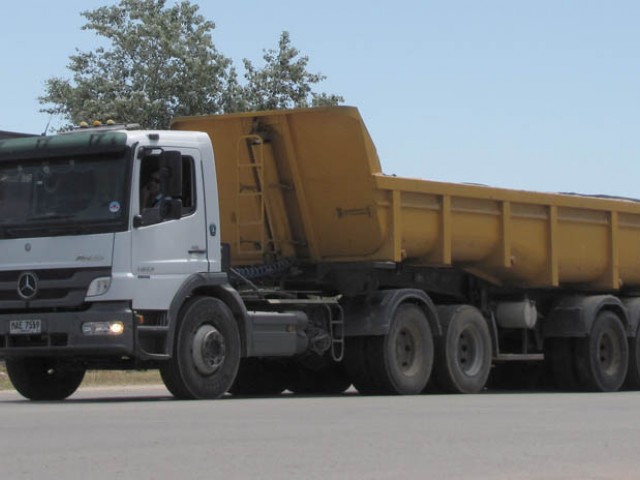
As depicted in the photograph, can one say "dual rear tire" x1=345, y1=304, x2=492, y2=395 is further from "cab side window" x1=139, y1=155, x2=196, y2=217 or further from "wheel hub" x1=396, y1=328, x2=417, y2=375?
"cab side window" x1=139, y1=155, x2=196, y2=217

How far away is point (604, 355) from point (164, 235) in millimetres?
8266

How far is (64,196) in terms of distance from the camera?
53.4 feet

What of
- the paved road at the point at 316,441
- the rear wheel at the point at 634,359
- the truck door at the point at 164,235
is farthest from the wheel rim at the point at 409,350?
the rear wheel at the point at 634,359

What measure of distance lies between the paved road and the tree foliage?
30.2 meters

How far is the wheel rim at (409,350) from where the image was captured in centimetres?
1903

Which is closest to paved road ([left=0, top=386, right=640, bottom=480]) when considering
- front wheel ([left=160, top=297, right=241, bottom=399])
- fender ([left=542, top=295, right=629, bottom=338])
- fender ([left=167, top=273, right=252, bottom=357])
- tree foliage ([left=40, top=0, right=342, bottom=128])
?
front wheel ([left=160, top=297, right=241, bottom=399])

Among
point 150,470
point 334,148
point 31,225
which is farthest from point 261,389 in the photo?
point 150,470

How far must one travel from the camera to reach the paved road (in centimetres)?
972

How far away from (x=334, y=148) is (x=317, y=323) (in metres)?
2.14

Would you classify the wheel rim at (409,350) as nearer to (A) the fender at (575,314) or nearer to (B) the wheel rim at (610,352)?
(A) the fender at (575,314)

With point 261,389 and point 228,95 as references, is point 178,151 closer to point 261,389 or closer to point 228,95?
point 261,389

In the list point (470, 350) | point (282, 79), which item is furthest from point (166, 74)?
point (470, 350)

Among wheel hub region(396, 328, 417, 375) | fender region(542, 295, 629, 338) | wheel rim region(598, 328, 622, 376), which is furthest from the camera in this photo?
wheel rim region(598, 328, 622, 376)

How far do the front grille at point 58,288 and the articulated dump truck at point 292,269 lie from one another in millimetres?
23
